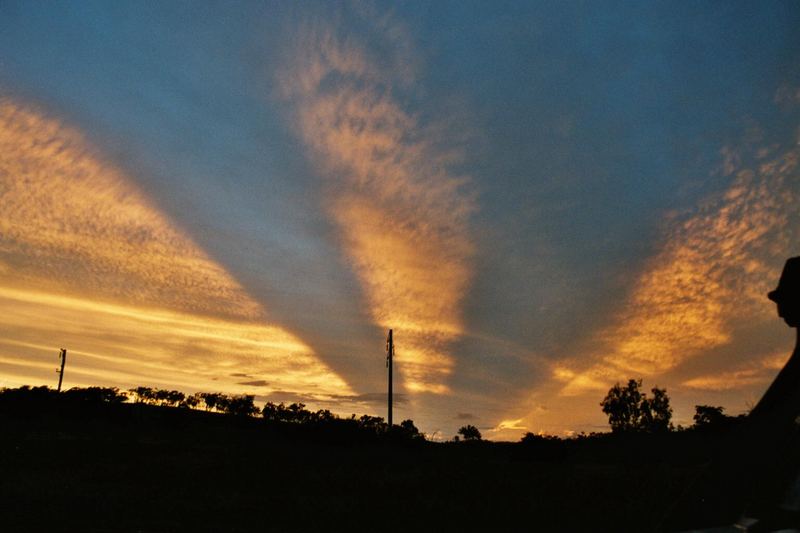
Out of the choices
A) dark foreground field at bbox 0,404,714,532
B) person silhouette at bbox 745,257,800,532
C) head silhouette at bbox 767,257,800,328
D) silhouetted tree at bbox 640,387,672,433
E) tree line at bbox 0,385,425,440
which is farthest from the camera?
silhouetted tree at bbox 640,387,672,433

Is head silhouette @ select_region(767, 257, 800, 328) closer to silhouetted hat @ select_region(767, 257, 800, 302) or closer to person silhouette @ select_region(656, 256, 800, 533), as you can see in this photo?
silhouetted hat @ select_region(767, 257, 800, 302)

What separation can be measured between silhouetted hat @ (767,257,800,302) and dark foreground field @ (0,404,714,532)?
13246mm

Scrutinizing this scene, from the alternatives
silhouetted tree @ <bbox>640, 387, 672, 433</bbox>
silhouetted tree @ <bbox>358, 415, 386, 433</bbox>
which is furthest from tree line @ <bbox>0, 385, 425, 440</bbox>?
silhouetted tree @ <bbox>640, 387, 672, 433</bbox>

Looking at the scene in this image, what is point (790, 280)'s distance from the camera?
7.23 ft

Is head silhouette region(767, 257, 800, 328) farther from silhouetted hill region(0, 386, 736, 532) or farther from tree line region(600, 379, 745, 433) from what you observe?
tree line region(600, 379, 745, 433)

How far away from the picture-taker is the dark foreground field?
1467 centimetres

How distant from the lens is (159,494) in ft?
55.3

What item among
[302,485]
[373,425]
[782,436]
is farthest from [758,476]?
[373,425]

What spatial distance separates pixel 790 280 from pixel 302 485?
18870 mm

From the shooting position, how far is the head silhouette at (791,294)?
2.19 metres

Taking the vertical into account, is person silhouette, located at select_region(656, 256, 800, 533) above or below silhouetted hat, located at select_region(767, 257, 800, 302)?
below

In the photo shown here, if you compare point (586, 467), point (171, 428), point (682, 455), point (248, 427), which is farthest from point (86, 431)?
point (682, 455)

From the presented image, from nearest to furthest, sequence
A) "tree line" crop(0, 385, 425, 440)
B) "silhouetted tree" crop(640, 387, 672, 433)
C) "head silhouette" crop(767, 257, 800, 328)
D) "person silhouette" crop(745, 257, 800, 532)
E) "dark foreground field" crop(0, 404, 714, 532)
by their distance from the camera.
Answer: "person silhouette" crop(745, 257, 800, 532)
"head silhouette" crop(767, 257, 800, 328)
"dark foreground field" crop(0, 404, 714, 532)
"tree line" crop(0, 385, 425, 440)
"silhouetted tree" crop(640, 387, 672, 433)

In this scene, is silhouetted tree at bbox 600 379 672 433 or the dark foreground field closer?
the dark foreground field
